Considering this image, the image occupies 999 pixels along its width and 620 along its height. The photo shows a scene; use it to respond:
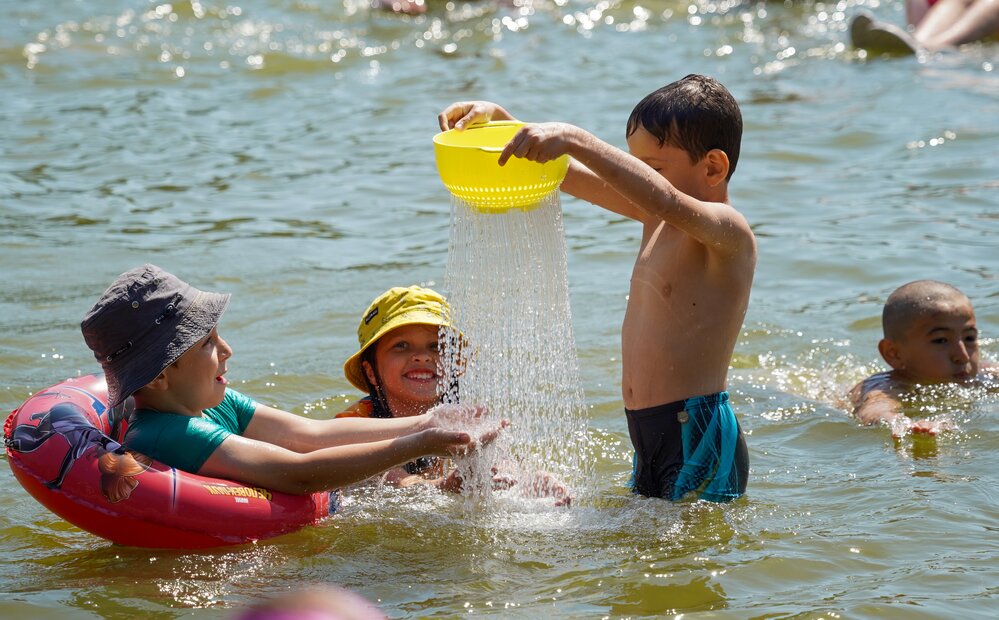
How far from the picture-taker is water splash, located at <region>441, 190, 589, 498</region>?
389cm

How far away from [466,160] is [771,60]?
10.2 m

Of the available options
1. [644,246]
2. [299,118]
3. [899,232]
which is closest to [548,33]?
[299,118]

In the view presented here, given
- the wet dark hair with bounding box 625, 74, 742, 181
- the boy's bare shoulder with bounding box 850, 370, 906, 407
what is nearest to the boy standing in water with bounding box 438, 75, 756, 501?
the wet dark hair with bounding box 625, 74, 742, 181

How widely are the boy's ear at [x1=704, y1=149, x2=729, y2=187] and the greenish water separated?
107cm

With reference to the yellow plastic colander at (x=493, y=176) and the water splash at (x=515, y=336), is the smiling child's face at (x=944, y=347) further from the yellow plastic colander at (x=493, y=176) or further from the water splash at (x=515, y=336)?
the yellow plastic colander at (x=493, y=176)

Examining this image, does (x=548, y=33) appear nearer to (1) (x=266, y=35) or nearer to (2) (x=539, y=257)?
(1) (x=266, y=35)

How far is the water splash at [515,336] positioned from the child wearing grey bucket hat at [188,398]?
0.21 metres

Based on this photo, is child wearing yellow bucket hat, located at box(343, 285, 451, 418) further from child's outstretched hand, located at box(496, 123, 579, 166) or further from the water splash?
child's outstretched hand, located at box(496, 123, 579, 166)

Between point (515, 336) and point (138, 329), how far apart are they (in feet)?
3.95

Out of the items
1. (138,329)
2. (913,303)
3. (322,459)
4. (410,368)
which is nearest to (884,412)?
(913,303)

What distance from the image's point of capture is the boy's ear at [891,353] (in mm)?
5773

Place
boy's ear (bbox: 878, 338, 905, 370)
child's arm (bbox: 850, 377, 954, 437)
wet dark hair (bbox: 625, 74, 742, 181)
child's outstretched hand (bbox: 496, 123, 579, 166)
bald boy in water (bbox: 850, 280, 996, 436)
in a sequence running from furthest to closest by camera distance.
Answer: boy's ear (bbox: 878, 338, 905, 370)
bald boy in water (bbox: 850, 280, 996, 436)
child's arm (bbox: 850, 377, 954, 437)
wet dark hair (bbox: 625, 74, 742, 181)
child's outstretched hand (bbox: 496, 123, 579, 166)

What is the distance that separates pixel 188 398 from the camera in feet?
12.5

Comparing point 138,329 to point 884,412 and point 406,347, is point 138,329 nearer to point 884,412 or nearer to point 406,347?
point 406,347
